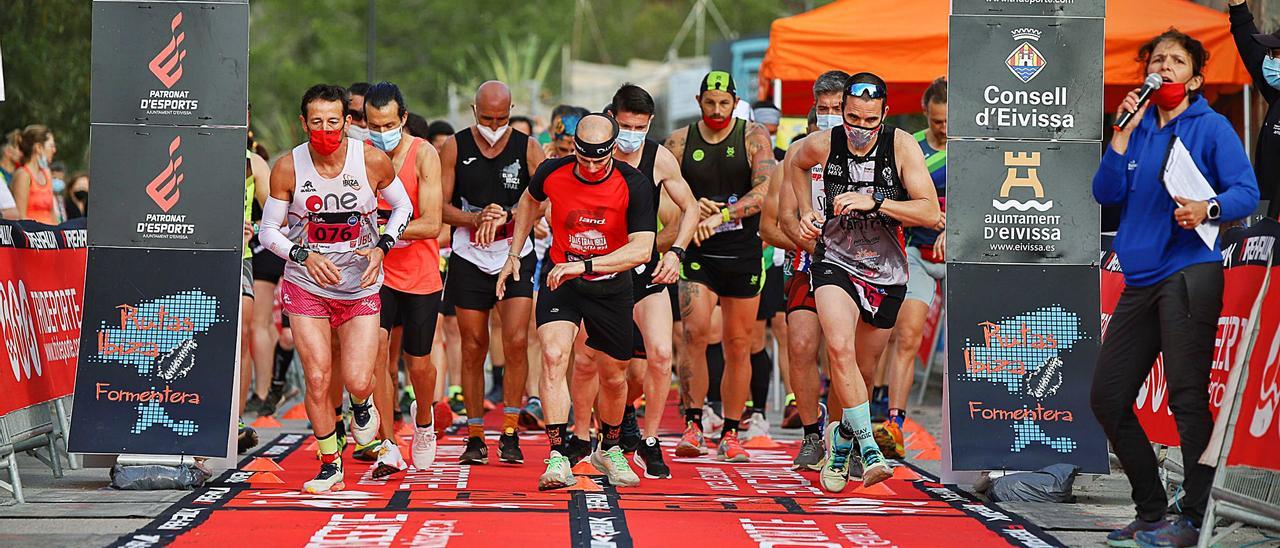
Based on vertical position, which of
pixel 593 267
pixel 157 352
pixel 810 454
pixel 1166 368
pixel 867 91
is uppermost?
pixel 867 91

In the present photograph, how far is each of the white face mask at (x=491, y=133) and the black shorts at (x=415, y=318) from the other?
1.09 metres

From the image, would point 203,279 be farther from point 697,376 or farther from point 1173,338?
point 1173,338

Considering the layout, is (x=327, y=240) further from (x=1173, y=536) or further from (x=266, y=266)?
(x=1173, y=536)

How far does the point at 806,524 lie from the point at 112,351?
13.3ft

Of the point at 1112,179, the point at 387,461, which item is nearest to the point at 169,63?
the point at 387,461

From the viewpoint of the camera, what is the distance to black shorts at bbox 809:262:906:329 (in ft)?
30.5

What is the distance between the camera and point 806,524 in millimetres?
7844

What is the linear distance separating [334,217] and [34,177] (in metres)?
7.02

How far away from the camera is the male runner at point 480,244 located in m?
10.7

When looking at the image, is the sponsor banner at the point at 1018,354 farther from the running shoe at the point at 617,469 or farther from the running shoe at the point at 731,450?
the running shoe at the point at 731,450

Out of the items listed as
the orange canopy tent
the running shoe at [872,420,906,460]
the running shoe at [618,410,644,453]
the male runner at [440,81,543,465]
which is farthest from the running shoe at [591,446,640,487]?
the orange canopy tent

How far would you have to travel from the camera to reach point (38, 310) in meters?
9.86

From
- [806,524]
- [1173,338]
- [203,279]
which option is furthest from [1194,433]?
[203,279]

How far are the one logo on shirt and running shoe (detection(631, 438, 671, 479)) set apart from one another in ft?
9.67
